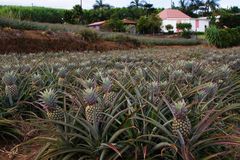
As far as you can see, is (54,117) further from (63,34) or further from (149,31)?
(149,31)

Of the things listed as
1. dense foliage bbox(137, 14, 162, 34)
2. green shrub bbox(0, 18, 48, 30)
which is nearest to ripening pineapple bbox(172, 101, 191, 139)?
green shrub bbox(0, 18, 48, 30)

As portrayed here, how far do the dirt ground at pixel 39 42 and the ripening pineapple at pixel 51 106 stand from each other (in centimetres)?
1430

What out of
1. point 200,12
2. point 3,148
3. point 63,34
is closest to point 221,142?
point 3,148

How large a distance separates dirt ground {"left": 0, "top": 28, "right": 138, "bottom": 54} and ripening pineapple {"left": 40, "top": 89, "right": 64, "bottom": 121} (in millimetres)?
14302

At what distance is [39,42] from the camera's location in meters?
19.0

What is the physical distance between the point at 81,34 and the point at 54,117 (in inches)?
742

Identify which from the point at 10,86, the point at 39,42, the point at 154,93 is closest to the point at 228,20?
the point at 39,42

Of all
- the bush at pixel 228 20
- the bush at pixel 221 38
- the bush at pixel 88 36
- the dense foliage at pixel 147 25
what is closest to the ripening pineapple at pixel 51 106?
the bush at pixel 88 36

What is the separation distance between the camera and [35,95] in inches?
186

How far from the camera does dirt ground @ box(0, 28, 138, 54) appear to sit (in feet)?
58.2

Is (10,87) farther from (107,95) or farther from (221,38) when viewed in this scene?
(221,38)

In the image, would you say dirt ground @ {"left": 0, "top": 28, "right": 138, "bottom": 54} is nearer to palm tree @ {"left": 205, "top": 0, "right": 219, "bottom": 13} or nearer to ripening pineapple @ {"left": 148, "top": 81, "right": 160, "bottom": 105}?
ripening pineapple @ {"left": 148, "top": 81, "right": 160, "bottom": 105}

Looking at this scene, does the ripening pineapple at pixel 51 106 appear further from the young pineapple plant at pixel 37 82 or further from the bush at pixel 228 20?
the bush at pixel 228 20

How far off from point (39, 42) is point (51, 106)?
1607 centimetres
